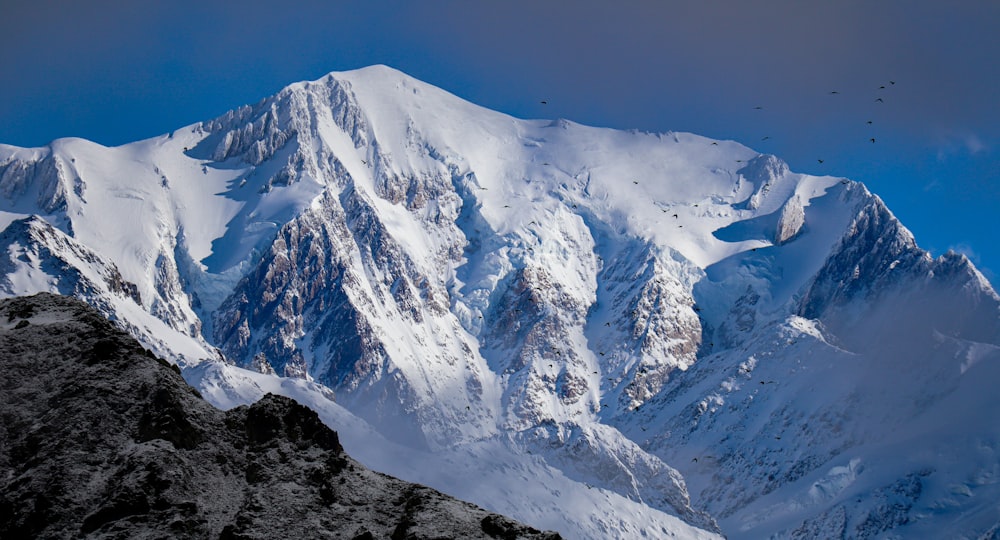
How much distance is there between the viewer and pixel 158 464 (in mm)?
41094

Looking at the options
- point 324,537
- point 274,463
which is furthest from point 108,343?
point 324,537

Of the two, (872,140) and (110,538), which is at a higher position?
(872,140)

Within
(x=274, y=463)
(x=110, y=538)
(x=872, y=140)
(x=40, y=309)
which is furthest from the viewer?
(x=872, y=140)

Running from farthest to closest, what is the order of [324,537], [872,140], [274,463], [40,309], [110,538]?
[872,140] < [40,309] < [274,463] < [324,537] < [110,538]

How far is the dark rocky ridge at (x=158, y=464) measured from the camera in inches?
1571

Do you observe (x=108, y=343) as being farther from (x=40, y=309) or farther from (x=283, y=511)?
(x=283, y=511)

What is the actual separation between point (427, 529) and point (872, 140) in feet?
397

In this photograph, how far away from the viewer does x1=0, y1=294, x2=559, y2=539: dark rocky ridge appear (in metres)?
39.9

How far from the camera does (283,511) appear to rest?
137ft

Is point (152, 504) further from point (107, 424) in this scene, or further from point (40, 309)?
point (40, 309)

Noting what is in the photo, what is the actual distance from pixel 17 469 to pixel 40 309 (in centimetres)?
1041

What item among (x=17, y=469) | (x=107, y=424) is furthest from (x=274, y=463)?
(x=17, y=469)

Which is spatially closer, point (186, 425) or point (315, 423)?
point (186, 425)

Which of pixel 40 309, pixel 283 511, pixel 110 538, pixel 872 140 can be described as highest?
pixel 872 140
